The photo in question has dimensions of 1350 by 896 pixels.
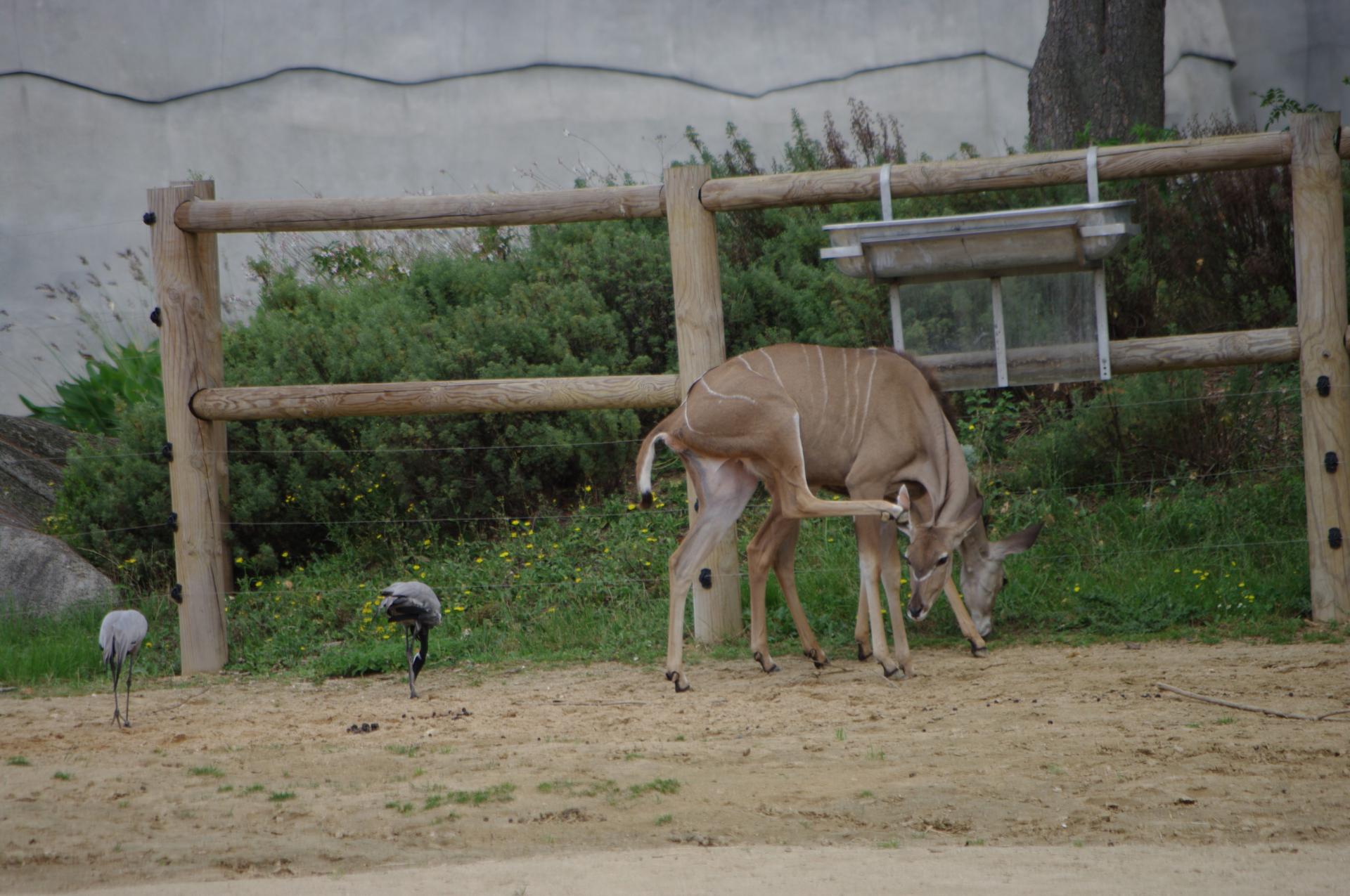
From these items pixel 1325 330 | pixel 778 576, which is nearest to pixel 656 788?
pixel 778 576

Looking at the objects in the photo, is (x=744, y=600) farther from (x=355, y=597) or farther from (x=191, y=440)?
(x=191, y=440)

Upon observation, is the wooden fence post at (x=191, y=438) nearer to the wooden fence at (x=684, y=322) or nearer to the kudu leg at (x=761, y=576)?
the wooden fence at (x=684, y=322)

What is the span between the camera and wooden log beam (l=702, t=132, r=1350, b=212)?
21.4 ft

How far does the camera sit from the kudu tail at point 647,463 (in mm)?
6117

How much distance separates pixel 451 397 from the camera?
6.99 m

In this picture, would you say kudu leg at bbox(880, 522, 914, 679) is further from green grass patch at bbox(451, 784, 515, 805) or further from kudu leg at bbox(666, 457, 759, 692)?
green grass patch at bbox(451, 784, 515, 805)

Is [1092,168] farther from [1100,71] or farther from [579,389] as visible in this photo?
[1100,71]

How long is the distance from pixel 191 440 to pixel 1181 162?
5.09 meters

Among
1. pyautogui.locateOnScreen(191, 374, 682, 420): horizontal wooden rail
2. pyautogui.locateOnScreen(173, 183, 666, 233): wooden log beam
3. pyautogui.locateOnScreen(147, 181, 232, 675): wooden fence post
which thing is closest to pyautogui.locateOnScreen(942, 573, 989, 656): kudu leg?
pyautogui.locateOnScreen(191, 374, 682, 420): horizontal wooden rail

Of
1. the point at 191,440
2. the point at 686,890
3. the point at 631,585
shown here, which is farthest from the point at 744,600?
the point at 686,890

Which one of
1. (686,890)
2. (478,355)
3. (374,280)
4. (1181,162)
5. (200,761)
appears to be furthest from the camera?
(374,280)

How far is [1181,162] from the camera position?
6496mm

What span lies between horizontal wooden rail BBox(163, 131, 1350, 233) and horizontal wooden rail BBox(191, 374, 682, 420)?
0.82 meters

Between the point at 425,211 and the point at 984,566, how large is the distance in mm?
3307
